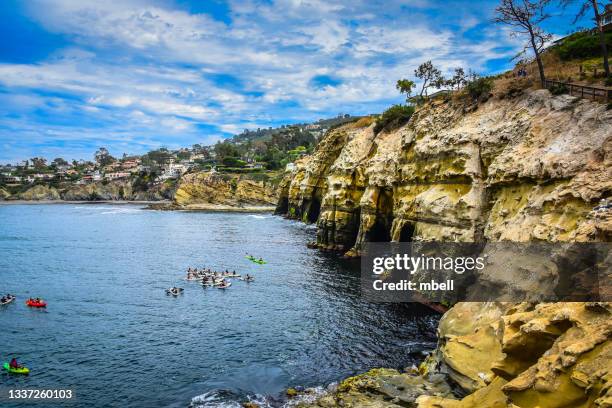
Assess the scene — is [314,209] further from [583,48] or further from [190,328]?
[190,328]

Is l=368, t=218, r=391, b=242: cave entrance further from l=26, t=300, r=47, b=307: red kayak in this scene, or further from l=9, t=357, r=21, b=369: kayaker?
l=9, t=357, r=21, b=369: kayaker

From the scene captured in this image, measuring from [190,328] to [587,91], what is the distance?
37954 mm

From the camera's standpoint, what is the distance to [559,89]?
37.0m

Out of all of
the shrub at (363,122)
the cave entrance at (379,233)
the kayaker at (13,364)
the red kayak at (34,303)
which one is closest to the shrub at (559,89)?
the cave entrance at (379,233)

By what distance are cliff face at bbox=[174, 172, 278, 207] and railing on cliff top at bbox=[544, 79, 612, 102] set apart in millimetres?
135316

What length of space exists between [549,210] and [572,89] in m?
15.4

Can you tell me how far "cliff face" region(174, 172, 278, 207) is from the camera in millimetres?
165375

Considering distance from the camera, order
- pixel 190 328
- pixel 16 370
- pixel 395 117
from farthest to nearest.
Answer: pixel 395 117
pixel 190 328
pixel 16 370

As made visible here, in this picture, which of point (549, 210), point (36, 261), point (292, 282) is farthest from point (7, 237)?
point (549, 210)

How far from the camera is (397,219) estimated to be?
51.8 meters

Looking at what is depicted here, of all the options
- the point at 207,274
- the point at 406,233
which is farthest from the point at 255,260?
the point at 406,233

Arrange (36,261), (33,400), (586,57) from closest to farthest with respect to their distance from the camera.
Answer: (33,400) < (586,57) < (36,261)

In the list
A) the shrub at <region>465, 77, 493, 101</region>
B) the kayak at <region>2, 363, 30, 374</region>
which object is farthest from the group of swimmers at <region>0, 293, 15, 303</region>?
the shrub at <region>465, 77, 493, 101</region>

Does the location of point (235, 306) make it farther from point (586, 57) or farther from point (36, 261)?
point (586, 57)
